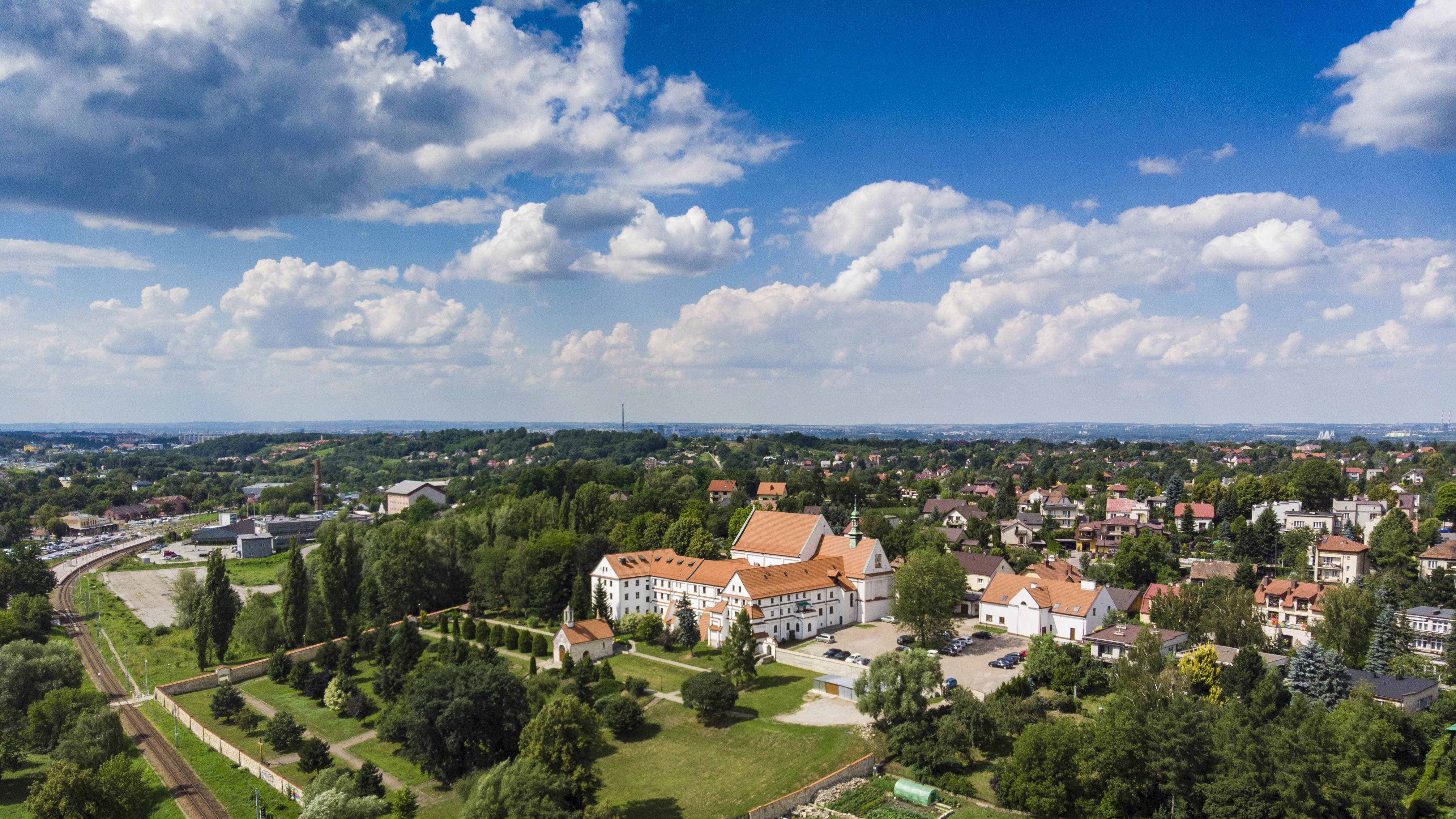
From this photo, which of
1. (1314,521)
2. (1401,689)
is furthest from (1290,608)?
(1314,521)

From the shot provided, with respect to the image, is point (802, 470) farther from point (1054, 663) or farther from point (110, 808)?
point (110, 808)

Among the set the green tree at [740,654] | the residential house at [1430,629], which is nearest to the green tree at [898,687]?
the green tree at [740,654]

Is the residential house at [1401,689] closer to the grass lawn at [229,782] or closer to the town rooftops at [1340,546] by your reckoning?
the town rooftops at [1340,546]

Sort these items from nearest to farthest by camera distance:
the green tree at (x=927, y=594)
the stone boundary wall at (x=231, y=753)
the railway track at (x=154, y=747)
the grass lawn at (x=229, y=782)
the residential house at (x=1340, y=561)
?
the grass lawn at (x=229, y=782) < the railway track at (x=154, y=747) < the stone boundary wall at (x=231, y=753) < the green tree at (x=927, y=594) < the residential house at (x=1340, y=561)

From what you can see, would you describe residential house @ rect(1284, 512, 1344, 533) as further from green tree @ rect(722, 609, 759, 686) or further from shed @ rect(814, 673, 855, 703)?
green tree @ rect(722, 609, 759, 686)

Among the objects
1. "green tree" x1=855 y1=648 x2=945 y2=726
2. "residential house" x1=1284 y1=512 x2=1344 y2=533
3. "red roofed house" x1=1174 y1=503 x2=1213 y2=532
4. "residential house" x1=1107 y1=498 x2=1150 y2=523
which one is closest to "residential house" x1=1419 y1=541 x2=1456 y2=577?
"residential house" x1=1284 y1=512 x2=1344 y2=533

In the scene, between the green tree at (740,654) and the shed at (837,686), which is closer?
the shed at (837,686)

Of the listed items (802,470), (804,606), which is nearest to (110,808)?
(804,606)
